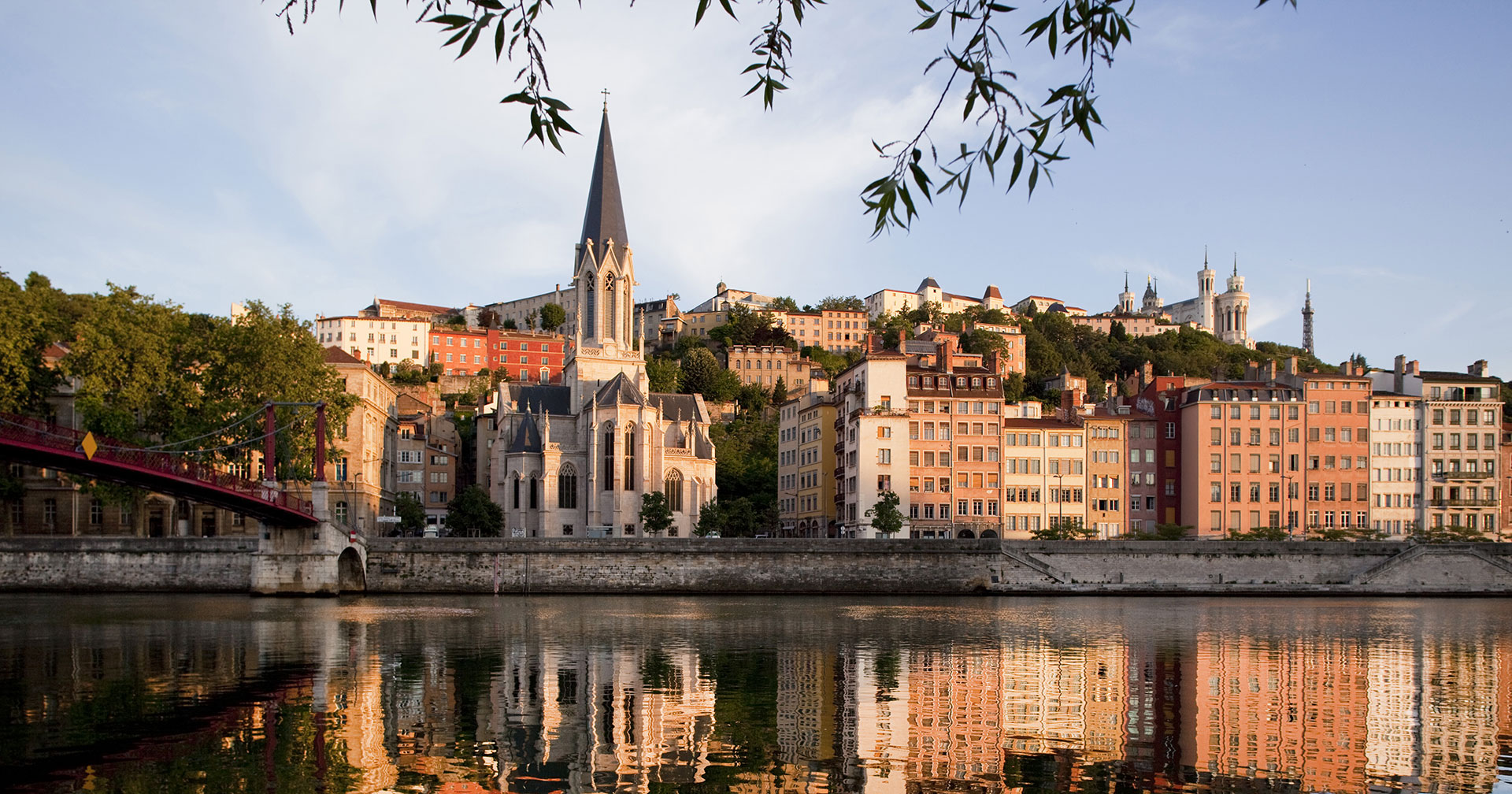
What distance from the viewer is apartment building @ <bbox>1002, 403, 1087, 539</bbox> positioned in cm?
7306

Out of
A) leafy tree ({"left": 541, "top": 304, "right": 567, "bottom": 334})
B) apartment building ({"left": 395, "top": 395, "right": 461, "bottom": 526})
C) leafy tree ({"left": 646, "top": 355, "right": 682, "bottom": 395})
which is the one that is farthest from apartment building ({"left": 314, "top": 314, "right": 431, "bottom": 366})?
apartment building ({"left": 395, "top": 395, "right": 461, "bottom": 526})

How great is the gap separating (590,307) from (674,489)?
14129 millimetres

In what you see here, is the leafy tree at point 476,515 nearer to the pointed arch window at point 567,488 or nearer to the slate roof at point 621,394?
the pointed arch window at point 567,488

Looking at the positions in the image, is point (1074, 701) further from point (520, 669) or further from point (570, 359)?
point (570, 359)

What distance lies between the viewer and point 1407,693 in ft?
75.0

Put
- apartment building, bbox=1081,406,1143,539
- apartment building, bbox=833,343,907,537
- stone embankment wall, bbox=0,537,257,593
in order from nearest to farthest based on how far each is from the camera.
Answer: stone embankment wall, bbox=0,537,257,593
apartment building, bbox=833,343,907,537
apartment building, bbox=1081,406,1143,539

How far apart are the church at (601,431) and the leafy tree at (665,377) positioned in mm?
35010

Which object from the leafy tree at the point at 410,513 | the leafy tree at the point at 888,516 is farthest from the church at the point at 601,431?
the leafy tree at the point at 888,516

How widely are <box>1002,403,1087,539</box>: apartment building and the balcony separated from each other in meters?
20.9

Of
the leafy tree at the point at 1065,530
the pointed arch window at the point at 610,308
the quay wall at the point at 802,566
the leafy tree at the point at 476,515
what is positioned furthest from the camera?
the pointed arch window at the point at 610,308

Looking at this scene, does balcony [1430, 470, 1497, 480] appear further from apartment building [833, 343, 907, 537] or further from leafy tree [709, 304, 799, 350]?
leafy tree [709, 304, 799, 350]

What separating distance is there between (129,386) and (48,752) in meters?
44.0

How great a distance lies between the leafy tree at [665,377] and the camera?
402 ft

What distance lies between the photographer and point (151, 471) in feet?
140
